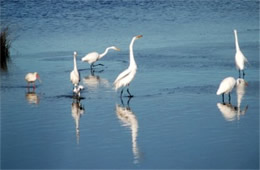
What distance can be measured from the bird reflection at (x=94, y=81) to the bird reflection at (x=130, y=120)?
6.84 ft

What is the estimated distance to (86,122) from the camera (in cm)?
→ 1080

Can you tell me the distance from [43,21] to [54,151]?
20.2 m

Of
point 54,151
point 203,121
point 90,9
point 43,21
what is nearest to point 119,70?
point 203,121

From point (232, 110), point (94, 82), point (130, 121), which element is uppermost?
point (94, 82)

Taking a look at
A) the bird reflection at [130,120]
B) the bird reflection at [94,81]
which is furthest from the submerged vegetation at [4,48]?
the bird reflection at [130,120]

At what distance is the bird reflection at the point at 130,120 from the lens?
9030mm

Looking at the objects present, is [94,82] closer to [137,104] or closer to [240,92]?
[137,104]

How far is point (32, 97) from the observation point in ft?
43.3

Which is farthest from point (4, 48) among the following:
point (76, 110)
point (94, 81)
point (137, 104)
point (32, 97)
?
point (137, 104)

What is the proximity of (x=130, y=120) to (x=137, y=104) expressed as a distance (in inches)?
52.3

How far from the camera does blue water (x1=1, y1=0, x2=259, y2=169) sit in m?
8.88

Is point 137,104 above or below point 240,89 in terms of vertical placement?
below

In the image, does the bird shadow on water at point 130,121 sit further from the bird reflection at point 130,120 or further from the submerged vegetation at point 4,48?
the submerged vegetation at point 4,48

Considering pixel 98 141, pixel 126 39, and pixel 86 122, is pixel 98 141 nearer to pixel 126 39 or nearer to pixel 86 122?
pixel 86 122
